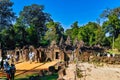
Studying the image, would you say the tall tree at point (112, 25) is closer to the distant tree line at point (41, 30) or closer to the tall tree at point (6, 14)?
the distant tree line at point (41, 30)

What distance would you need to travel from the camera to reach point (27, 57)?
45.7m

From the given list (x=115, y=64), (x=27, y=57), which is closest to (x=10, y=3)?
(x=27, y=57)

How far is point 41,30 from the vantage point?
103m

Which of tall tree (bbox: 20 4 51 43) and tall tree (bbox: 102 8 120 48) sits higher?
tall tree (bbox: 20 4 51 43)

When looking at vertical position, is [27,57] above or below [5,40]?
below

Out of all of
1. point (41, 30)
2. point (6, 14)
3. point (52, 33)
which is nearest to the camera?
point (6, 14)

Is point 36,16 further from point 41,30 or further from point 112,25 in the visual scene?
point 112,25

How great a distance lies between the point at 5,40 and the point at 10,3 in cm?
1268

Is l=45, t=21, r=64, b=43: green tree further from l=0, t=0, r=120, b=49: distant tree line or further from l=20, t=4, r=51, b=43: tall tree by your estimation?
l=20, t=4, r=51, b=43: tall tree

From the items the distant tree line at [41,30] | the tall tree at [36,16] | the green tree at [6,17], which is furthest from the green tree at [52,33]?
the tall tree at [36,16]

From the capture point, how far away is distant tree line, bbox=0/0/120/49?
235 feet

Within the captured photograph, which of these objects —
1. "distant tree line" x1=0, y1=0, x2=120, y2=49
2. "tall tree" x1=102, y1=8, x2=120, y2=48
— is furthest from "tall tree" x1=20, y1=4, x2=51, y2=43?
"tall tree" x1=102, y1=8, x2=120, y2=48

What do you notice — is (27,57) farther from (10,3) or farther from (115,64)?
(10,3)

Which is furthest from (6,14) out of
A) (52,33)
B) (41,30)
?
(41,30)
